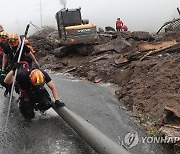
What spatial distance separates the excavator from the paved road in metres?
7.60

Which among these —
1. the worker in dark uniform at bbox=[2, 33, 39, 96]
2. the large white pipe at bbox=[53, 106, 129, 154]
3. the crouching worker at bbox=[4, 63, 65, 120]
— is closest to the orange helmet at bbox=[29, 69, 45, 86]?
the crouching worker at bbox=[4, 63, 65, 120]

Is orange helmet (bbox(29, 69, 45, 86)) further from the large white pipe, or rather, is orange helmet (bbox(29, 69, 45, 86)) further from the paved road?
the paved road

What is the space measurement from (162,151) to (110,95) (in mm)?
4263

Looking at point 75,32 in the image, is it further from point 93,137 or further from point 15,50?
point 93,137

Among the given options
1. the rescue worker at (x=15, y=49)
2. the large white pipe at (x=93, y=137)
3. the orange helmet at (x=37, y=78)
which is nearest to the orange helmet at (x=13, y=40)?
the rescue worker at (x=15, y=49)

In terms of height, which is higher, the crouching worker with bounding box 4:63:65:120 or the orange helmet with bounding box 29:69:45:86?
the orange helmet with bounding box 29:69:45:86

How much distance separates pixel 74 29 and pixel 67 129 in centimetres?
1080

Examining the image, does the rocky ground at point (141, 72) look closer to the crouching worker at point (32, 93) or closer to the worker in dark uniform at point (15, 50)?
the crouching worker at point (32, 93)

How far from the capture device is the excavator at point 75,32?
17.0 metres

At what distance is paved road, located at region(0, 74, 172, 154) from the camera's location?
5.78 meters

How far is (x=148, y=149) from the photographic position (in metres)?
5.88

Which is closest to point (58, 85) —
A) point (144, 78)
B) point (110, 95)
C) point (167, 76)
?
point (110, 95)

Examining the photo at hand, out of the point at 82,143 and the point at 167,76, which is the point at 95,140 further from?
the point at 167,76

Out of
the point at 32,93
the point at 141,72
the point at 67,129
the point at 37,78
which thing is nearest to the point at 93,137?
the point at 67,129
